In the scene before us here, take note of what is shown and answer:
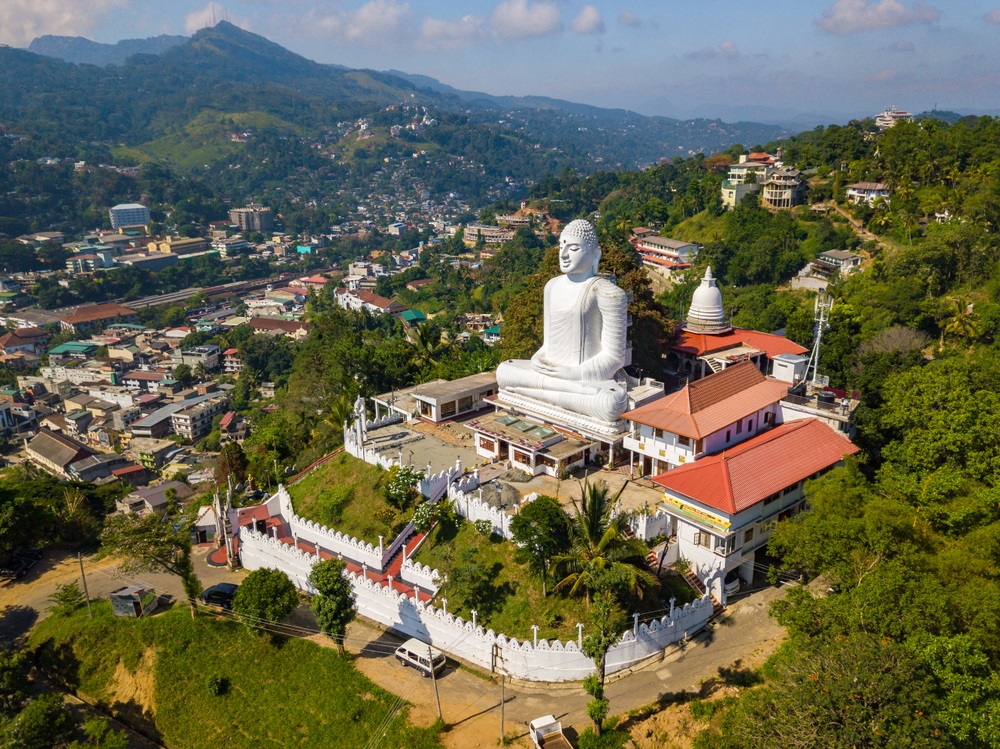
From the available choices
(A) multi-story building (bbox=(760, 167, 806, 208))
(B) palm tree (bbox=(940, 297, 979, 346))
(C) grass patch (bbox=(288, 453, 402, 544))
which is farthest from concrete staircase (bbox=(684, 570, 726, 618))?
(A) multi-story building (bbox=(760, 167, 806, 208))

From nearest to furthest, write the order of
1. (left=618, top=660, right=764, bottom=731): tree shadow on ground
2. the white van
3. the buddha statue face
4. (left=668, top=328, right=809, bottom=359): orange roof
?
(left=618, top=660, right=764, bottom=731): tree shadow on ground, the white van, the buddha statue face, (left=668, top=328, right=809, bottom=359): orange roof

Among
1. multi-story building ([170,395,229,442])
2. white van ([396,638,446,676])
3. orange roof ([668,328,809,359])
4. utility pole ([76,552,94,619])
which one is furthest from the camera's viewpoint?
multi-story building ([170,395,229,442])

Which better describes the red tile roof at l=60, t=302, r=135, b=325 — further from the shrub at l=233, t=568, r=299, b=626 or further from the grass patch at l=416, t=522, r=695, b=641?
the grass patch at l=416, t=522, r=695, b=641

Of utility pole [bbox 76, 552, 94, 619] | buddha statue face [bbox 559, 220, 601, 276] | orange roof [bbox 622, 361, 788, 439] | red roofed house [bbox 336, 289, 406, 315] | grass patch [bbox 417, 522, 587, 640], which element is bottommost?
red roofed house [bbox 336, 289, 406, 315]

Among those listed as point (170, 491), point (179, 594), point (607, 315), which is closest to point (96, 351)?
point (170, 491)

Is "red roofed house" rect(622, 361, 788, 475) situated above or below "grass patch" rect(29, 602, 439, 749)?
above

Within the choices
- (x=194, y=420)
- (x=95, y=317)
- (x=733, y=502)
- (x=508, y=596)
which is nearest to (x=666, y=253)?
(x=194, y=420)

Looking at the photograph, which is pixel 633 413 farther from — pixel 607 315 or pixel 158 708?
pixel 158 708
